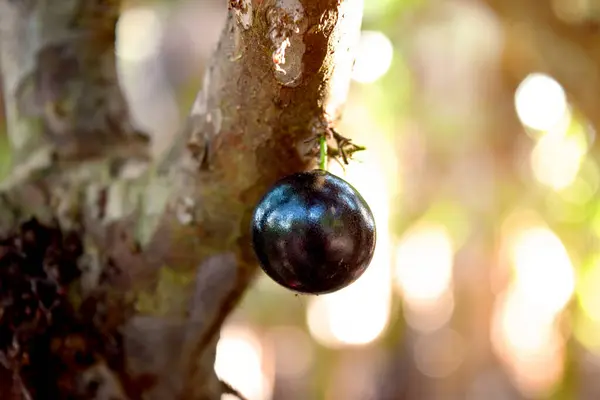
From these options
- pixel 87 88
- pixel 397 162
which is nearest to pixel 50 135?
pixel 87 88

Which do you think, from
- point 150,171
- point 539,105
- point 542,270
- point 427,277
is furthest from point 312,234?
point 427,277

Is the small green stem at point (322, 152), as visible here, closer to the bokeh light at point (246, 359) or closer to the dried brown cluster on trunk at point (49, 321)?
the dried brown cluster on trunk at point (49, 321)

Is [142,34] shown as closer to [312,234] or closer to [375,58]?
[375,58]

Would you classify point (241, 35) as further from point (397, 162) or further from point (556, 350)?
point (556, 350)

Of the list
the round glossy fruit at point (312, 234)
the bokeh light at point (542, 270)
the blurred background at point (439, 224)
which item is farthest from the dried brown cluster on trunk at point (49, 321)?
the bokeh light at point (542, 270)

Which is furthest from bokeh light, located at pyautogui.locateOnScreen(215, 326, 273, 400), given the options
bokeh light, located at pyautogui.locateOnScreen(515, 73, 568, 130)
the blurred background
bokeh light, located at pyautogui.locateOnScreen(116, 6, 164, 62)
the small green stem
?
the small green stem
